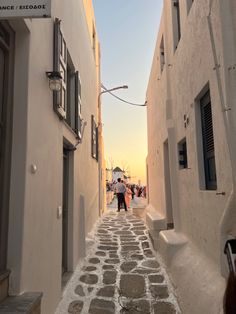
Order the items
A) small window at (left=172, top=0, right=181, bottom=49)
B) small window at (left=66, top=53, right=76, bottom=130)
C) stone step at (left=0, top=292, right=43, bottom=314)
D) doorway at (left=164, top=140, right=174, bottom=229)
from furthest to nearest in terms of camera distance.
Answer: doorway at (left=164, top=140, right=174, bottom=229) → small window at (left=172, top=0, right=181, bottom=49) → small window at (left=66, top=53, right=76, bottom=130) → stone step at (left=0, top=292, right=43, bottom=314)

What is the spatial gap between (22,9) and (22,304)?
2.27 meters

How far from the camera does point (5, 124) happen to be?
101 inches

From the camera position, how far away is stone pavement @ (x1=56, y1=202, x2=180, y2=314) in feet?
12.9

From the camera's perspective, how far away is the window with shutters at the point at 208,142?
3.93m

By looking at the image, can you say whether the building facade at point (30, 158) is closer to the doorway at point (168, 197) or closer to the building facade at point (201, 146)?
the building facade at point (201, 146)

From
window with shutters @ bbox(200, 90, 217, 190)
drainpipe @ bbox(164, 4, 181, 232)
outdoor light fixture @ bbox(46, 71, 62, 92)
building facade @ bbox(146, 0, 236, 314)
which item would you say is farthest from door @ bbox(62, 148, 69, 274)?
window with shutters @ bbox(200, 90, 217, 190)

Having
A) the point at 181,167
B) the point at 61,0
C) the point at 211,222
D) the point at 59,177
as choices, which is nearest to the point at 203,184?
the point at 211,222

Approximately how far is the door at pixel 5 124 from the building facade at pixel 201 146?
2140 mm

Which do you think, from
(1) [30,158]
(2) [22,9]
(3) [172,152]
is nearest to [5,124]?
(1) [30,158]

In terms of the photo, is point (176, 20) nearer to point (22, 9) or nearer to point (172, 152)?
point (172, 152)

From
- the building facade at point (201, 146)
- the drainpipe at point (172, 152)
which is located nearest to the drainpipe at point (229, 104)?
the building facade at point (201, 146)

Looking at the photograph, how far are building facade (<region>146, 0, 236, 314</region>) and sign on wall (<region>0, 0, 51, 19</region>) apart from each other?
6.22 feet

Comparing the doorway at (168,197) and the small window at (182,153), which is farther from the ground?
the small window at (182,153)

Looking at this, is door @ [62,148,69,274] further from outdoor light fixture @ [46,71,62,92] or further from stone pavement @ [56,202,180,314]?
outdoor light fixture @ [46,71,62,92]
